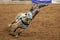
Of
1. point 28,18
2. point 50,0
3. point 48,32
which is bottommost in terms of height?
point 48,32

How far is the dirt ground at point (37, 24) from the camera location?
107cm

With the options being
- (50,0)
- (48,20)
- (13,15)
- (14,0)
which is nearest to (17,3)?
(14,0)

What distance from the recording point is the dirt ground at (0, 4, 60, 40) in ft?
3.51

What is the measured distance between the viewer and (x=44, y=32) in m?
1.11

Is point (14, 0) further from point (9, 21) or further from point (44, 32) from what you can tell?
point (44, 32)

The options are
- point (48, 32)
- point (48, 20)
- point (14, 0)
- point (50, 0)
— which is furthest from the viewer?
point (14, 0)

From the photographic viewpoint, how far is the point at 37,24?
3.90ft

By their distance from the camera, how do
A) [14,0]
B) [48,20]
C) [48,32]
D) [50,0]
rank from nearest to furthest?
1. [50,0]
2. [48,32]
3. [48,20]
4. [14,0]

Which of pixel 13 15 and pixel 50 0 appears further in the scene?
pixel 13 15

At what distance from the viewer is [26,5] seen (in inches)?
53.6

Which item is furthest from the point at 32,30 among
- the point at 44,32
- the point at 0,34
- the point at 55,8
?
the point at 55,8

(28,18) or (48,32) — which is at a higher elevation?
(28,18)

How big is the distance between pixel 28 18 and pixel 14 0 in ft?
1.13

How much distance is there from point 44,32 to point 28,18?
15 centimetres
